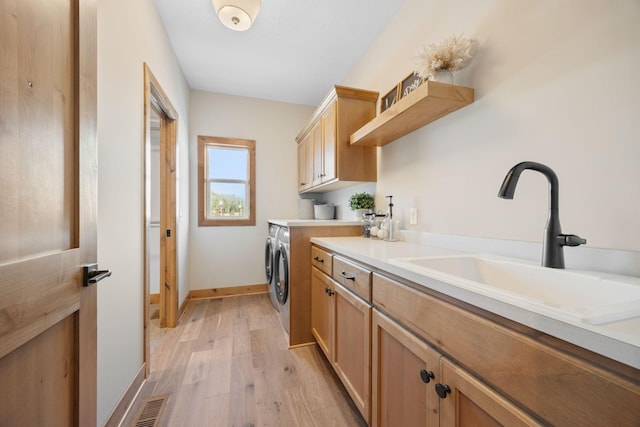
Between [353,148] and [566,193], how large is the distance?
4.86 feet

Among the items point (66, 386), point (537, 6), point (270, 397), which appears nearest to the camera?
point (66, 386)

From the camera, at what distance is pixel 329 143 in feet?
7.52

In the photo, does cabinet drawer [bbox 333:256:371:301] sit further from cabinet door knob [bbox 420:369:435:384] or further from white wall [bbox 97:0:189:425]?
white wall [bbox 97:0:189:425]

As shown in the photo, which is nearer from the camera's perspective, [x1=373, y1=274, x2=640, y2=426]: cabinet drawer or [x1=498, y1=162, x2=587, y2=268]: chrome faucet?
[x1=373, y1=274, x2=640, y2=426]: cabinet drawer

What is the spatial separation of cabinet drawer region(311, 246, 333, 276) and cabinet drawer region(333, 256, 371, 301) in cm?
11

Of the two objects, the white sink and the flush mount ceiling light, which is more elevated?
the flush mount ceiling light

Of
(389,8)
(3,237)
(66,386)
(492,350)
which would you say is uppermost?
(389,8)

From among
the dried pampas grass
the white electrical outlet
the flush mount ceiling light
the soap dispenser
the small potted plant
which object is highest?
the flush mount ceiling light

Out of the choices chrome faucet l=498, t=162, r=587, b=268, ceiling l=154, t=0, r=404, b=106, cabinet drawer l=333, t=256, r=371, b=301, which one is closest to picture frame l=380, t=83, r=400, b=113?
ceiling l=154, t=0, r=404, b=106

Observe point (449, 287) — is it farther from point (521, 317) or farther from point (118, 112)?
point (118, 112)

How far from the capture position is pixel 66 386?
679 millimetres

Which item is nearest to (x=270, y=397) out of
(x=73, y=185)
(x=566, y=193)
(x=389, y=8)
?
(x=73, y=185)

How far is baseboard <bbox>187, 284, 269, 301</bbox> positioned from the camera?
3.19m

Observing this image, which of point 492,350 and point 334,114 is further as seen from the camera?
point 334,114
